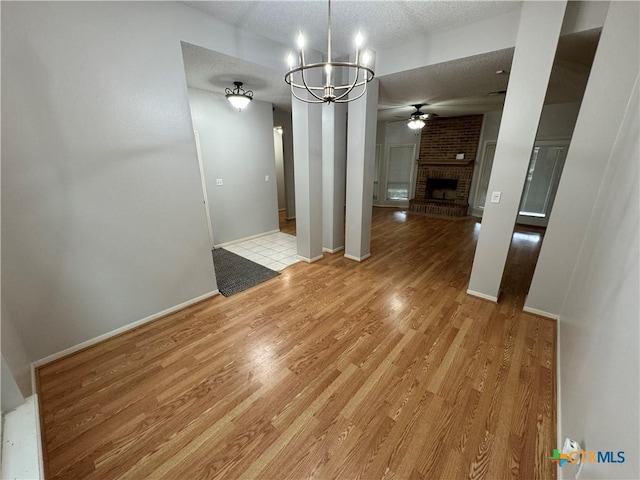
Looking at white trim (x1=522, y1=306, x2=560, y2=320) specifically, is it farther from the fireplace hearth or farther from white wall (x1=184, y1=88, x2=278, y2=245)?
the fireplace hearth

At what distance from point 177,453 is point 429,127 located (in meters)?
7.65

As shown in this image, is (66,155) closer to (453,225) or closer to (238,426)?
(238,426)

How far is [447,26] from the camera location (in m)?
2.40

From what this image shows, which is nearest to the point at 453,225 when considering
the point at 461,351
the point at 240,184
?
the point at 461,351

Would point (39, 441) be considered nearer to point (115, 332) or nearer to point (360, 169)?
point (115, 332)

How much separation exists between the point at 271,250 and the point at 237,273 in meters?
0.95

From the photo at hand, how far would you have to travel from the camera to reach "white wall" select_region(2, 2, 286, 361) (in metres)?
1.54

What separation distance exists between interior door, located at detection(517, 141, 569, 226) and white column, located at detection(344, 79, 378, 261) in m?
3.93

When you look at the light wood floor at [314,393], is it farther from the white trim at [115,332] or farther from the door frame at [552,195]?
the door frame at [552,195]

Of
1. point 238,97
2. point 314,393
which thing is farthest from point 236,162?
point 314,393

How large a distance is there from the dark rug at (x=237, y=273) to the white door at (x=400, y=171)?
5517 millimetres

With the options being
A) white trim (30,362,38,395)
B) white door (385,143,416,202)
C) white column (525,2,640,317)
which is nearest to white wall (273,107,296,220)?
white door (385,143,416,202)

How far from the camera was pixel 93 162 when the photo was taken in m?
1.78

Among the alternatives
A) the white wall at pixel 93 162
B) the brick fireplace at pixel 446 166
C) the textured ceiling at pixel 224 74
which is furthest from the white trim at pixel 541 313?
the brick fireplace at pixel 446 166
